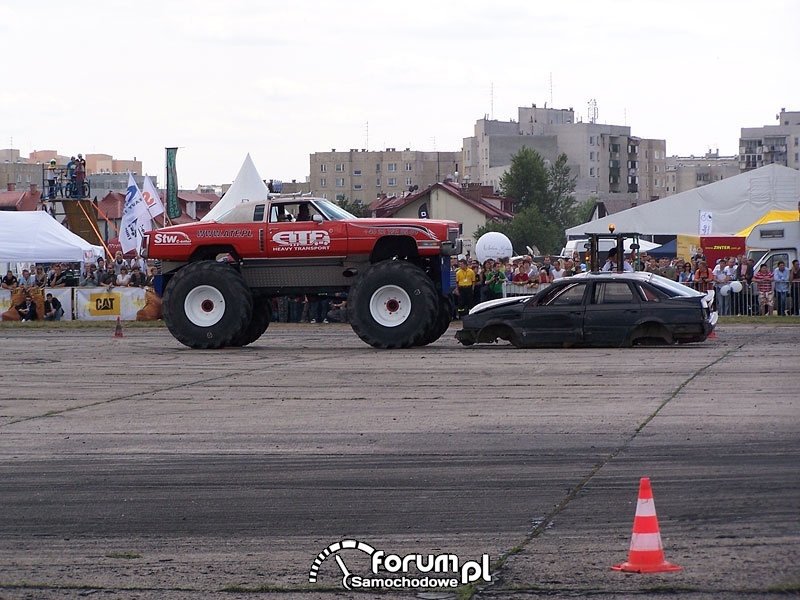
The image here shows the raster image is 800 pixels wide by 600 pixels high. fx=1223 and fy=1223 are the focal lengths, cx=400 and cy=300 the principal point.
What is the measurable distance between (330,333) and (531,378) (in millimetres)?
11125

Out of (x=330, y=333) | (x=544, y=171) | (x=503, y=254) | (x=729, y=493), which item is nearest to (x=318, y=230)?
(x=330, y=333)

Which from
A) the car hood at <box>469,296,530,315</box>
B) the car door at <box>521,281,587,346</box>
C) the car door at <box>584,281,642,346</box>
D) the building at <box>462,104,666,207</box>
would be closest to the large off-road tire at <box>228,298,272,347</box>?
the car hood at <box>469,296,530,315</box>

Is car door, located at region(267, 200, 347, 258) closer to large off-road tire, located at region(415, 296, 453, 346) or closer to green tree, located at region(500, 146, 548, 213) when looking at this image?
large off-road tire, located at region(415, 296, 453, 346)

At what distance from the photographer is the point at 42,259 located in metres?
34.3

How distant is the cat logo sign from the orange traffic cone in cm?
2653

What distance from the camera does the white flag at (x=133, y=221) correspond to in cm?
3753

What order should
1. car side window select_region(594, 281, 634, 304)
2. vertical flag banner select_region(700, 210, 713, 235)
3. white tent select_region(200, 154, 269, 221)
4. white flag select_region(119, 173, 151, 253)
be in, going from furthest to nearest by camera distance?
vertical flag banner select_region(700, 210, 713, 235), white flag select_region(119, 173, 151, 253), white tent select_region(200, 154, 269, 221), car side window select_region(594, 281, 634, 304)

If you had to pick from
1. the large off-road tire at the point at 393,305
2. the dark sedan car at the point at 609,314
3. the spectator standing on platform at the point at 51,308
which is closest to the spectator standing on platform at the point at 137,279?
the spectator standing on platform at the point at 51,308

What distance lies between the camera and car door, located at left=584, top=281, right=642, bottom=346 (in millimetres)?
19781

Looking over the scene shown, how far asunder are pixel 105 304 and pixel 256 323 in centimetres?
1050

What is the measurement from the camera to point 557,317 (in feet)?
65.6

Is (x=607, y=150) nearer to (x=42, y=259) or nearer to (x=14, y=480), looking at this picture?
(x=42, y=259)

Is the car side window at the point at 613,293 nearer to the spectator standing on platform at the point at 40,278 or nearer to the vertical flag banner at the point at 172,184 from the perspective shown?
the spectator standing on platform at the point at 40,278

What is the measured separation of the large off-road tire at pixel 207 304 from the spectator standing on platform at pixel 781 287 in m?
13.8
